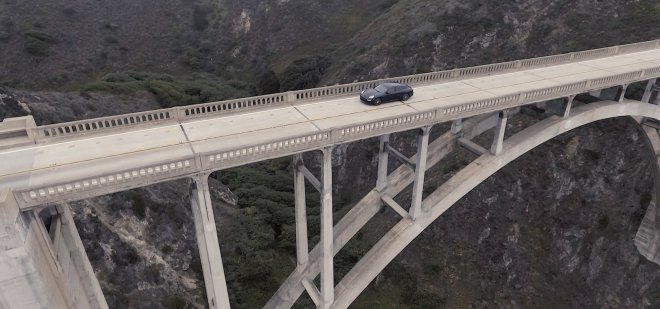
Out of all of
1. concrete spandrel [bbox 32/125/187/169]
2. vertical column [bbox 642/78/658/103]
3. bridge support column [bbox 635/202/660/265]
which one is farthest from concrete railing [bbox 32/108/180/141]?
bridge support column [bbox 635/202/660/265]

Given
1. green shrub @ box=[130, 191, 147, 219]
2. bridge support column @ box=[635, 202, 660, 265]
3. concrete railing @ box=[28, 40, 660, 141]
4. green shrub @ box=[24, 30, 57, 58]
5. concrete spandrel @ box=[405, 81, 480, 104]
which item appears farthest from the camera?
green shrub @ box=[24, 30, 57, 58]

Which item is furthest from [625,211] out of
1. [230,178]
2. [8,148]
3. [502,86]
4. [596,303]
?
[8,148]

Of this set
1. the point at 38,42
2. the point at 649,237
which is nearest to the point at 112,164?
the point at 649,237

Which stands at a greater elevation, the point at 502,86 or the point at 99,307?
the point at 502,86

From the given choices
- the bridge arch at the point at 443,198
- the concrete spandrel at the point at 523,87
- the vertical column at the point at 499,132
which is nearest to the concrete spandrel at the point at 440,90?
the concrete spandrel at the point at 523,87

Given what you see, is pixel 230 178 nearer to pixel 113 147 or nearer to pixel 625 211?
pixel 113 147

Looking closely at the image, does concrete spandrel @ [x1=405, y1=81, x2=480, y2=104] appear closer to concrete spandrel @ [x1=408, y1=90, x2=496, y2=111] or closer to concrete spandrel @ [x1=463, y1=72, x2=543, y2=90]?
concrete spandrel @ [x1=408, y1=90, x2=496, y2=111]
